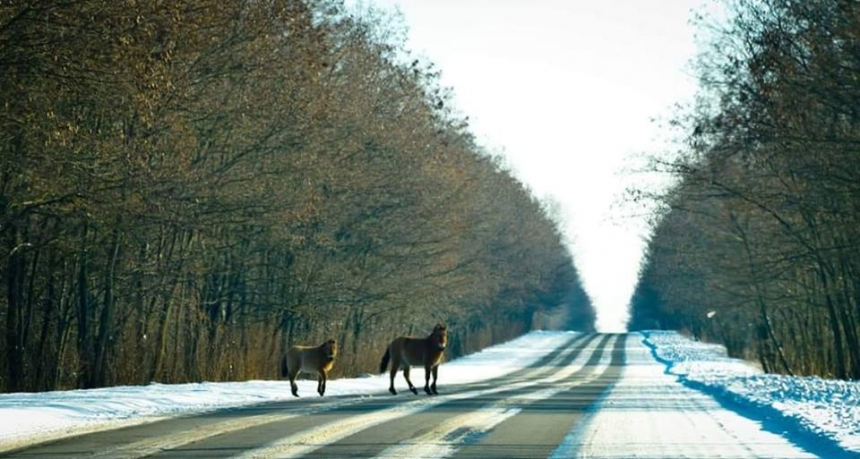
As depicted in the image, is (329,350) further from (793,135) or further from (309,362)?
(793,135)

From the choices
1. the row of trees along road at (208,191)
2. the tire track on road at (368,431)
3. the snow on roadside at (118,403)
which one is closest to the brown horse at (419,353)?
the snow on roadside at (118,403)

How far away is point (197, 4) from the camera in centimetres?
2097

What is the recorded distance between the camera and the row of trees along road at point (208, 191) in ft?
60.8

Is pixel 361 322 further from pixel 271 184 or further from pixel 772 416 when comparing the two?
pixel 772 416

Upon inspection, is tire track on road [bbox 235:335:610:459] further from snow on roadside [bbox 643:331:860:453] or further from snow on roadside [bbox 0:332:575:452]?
snow on roadside [bbox 643:331:860:453]

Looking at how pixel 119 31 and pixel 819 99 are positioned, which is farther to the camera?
pixel 819 99

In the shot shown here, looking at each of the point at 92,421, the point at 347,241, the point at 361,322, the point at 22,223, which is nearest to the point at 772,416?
the point at 92,421

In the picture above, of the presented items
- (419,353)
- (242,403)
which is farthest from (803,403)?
(242,403)

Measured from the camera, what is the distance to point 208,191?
25641mm

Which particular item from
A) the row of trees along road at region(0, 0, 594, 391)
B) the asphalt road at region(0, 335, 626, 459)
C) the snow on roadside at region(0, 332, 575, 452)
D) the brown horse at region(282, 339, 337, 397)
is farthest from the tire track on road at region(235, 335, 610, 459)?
the row of trees along road at region(0, 0, 594, 391)

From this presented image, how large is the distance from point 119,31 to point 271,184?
13.0 m

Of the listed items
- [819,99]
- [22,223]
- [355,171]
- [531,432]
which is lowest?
[531,432]

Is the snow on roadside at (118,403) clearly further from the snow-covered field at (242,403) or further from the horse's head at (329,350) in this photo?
the horse's head at (329,350)

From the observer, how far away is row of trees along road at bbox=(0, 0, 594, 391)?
18531 millimetres
